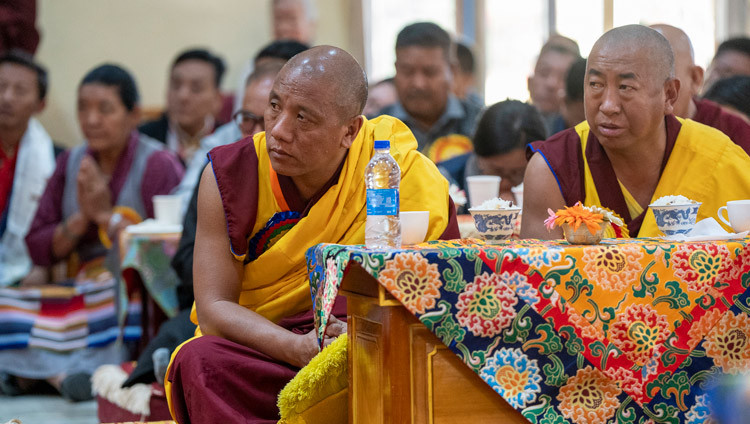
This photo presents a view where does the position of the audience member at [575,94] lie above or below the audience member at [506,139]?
above

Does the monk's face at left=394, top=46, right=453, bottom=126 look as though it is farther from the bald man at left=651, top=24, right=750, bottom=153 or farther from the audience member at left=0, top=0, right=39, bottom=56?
the audience member at left=0, top=0, right=39, bottom=56

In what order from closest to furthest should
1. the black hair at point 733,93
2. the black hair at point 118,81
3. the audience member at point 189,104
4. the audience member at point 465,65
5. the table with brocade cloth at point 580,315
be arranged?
the table with brocade cloth at point 580,315, the black hair at point 733,93, the black hair at point 118,81, the audience member at point 189,104, the audience member at point 465,65

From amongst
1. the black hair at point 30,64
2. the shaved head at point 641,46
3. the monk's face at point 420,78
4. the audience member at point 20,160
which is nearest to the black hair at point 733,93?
the monk's face at point 420,78

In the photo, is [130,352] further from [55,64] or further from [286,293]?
[55,64]

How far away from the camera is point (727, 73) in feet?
18.8

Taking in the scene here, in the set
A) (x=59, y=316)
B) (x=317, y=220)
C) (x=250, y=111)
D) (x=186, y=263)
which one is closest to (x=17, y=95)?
(x=59, y=316)

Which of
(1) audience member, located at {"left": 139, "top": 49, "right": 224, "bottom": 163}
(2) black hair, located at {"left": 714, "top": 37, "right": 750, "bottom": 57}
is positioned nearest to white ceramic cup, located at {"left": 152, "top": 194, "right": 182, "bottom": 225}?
(1) audience member, located at {"left": 139, "top": 49, "right": 224, "bottom": 163}

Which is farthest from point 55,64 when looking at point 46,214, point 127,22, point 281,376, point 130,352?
point 281,376

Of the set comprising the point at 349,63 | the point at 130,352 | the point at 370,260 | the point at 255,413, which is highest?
the point at 349,63

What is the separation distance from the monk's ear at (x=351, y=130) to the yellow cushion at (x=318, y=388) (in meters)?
0.62

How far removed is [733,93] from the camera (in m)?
4.91

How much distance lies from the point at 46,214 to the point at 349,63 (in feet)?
10.6

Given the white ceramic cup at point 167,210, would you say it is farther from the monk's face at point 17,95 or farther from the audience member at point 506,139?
the monk's face at point 17,95

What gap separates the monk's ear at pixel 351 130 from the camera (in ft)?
9.00
